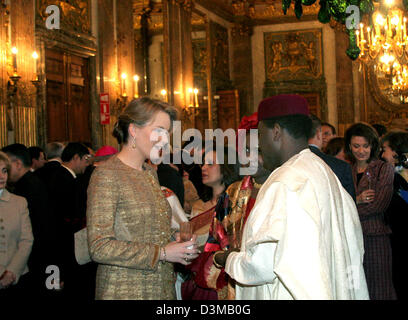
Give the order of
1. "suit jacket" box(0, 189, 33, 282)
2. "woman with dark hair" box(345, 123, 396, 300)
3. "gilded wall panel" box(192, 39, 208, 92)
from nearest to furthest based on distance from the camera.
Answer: "suit jacket" box(0, 189, 33, 282)
"woman with dark hair" box(345, 123, 396, 300)
"gilded wall panel" box(192, 39, 208, 92)

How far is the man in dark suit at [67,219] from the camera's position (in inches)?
188

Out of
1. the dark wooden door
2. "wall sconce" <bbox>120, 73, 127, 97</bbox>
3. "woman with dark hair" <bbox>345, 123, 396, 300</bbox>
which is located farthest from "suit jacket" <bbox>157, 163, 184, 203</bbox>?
"wall sconce" <bbox>120, 73, 127, 97</bbox>

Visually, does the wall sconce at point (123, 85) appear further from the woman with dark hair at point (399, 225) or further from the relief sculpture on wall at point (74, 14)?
the woman with dark hair at point (399, 225)

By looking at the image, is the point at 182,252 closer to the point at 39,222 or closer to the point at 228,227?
the point at 228,227

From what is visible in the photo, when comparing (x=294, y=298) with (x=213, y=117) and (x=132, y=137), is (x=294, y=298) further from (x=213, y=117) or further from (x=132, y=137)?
(x=213, y=117)

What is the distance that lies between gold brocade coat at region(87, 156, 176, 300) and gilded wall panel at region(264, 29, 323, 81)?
1630cm

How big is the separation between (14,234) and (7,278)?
0.39m

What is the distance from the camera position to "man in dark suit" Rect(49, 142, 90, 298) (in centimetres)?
478

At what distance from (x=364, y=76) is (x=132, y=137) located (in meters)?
16.0

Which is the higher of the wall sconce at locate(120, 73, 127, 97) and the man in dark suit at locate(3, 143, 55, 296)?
the wall sconce at locate(120, 73, 127, 97)

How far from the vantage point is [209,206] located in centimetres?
432

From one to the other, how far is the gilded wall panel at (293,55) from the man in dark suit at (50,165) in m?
13.0

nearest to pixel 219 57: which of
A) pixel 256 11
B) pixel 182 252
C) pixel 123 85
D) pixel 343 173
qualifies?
pixel 256 11

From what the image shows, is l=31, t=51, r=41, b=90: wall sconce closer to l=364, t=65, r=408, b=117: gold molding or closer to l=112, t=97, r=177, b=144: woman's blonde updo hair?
l=112, t=97, r=177, b=144: woman's blonde updo hair
